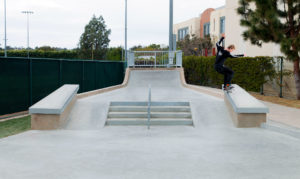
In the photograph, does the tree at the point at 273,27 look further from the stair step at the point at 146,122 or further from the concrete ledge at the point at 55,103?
the concrete ledge at the point at 55,103

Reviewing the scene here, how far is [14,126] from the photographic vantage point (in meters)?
10.3

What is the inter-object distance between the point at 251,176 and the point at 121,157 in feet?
7.87

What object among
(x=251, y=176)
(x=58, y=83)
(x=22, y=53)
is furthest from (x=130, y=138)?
(x=22, y=53)

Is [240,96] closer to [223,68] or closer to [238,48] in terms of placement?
[223,68]

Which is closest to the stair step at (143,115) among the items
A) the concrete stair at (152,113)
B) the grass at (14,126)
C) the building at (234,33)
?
the concrete stair at (152,113)

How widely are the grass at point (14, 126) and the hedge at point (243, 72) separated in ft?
40.9

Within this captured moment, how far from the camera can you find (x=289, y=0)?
15727 mm

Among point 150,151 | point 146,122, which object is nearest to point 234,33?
point 146,122

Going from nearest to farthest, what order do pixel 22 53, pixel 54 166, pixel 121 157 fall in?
pixel 54 166, pixel 121 157, pixel 22 53

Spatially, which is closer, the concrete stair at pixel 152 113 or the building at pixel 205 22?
the concrete stair at pixel 152 113

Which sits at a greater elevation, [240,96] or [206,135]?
[240,96]

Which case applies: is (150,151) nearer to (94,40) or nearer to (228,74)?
(228,74)

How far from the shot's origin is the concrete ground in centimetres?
551

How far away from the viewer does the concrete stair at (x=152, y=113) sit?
10.0 meters
